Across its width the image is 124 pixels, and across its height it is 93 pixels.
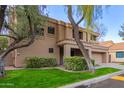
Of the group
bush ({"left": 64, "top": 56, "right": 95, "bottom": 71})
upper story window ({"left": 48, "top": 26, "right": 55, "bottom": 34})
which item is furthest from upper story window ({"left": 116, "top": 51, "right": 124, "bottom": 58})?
bush ({"left": 64, "top": 56, "right": 95, "bottom": 71})

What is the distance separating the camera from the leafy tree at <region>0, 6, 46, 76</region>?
11.6 m

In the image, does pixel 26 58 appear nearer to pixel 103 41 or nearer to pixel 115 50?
pixel 115 50

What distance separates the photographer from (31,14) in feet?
38.3

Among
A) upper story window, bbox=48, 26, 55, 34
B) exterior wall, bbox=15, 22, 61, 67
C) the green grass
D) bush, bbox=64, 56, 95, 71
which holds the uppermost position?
upper story window, bbox=48, 26, 55, 34

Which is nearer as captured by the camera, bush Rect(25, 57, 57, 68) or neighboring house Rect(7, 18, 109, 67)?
bush Rect(25, 57, 57, 68)

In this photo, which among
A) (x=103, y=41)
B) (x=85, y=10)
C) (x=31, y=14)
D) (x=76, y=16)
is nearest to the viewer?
(x=31, y=14)

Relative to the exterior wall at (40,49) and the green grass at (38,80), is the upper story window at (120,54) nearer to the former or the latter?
the exterior wall at (40,49)

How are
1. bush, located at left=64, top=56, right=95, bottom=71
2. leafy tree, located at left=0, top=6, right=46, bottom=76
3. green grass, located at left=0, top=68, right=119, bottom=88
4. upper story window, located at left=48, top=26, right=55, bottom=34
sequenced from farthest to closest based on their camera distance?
upper story window, located at left=48, top=26, right=55, bottom=34, bush, located at left=64, top=56, right=95, bottom=71, leafy tree, located at left=0, top=6, right=46, bottom=76, green grass, located at left=0, top=68, right=119, bottom=88

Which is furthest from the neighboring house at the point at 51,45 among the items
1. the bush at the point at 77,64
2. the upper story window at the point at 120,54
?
the upper story window at the point at 120,54

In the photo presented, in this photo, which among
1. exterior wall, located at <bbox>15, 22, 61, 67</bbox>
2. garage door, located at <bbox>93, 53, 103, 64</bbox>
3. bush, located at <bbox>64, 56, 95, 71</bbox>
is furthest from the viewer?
garage door, located at <bbox>93, 53, 103, 64</bbox>

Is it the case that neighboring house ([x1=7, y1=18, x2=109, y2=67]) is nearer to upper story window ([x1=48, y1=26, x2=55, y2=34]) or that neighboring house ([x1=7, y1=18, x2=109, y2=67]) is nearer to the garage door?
upper story window ([x1=48, y1=26, x2=55, y2=34])

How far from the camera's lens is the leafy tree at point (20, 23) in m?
11.6

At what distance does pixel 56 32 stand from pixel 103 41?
22.8m
